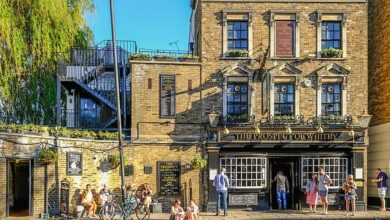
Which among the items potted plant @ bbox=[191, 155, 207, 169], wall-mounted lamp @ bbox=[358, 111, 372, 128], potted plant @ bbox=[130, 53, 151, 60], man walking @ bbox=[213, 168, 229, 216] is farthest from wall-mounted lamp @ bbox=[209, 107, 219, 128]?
wall-mounted lamp @ bbox=[358, 111, 372, 128]

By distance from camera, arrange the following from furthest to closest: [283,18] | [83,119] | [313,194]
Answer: [83,119] < [283,18] < [313,194]

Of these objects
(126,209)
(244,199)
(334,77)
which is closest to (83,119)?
(126,209)

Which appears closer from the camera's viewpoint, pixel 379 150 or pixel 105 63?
pixel 379 150

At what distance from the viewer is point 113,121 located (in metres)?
25.3

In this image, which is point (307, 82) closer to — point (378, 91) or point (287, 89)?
point (287, 89)

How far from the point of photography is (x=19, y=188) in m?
21.2

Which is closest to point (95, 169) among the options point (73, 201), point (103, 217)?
point (73, 201)

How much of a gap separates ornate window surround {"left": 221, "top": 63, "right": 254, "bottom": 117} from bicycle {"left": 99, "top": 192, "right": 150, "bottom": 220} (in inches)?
241

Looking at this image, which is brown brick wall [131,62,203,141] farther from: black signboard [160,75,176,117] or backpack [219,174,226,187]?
backpack [219,174,226,187]

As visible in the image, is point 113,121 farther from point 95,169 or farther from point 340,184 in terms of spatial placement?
point 340,184

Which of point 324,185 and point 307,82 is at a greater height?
point 307,82

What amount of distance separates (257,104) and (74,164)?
26.2 ft

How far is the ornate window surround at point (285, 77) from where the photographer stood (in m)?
23.6

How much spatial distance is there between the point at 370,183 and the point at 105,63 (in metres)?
13.3
